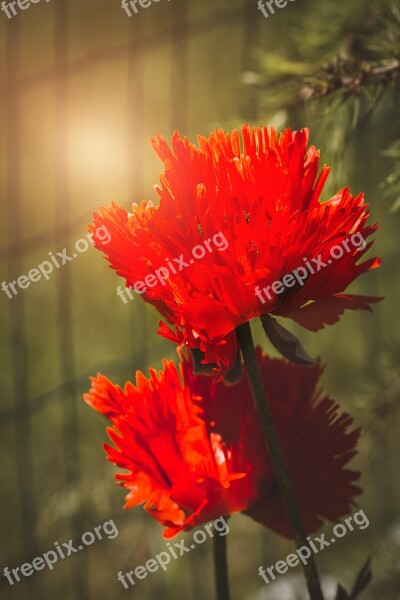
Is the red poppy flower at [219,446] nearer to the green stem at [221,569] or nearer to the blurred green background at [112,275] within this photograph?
the green stem at [221,569]

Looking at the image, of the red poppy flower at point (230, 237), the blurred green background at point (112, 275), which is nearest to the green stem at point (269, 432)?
the red poppy flower at point (230, 237)

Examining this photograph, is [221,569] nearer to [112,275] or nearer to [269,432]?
[269,432]

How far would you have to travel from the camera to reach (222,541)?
0.33 metres

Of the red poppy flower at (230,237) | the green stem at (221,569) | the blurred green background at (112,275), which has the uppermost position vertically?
the blurred green background at (112,275)

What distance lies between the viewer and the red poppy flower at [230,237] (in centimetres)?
27

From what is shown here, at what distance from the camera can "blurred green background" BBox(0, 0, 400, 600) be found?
790mm

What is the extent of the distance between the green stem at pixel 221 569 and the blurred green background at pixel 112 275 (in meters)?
0.31

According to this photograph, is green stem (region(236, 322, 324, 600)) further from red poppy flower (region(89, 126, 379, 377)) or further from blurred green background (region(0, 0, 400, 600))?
blurred green background (region(0, 0, 400, 600))

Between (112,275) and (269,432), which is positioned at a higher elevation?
(112,275)

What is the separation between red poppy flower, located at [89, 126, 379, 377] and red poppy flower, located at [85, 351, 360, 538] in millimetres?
35

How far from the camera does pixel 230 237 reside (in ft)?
0.89

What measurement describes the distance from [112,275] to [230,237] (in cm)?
88

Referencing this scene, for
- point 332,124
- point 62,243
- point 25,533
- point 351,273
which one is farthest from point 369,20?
point 25,533

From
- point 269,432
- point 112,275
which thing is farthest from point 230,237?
point 112,275
